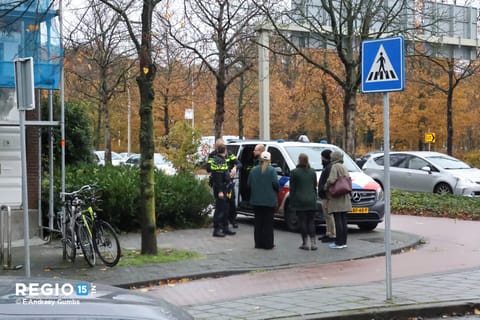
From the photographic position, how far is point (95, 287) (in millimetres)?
3154

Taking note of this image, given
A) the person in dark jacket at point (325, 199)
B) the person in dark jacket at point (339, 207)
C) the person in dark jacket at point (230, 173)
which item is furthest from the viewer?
the person in dark jacket at point (230, 173)

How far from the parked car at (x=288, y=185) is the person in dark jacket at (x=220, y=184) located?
5.24 feet

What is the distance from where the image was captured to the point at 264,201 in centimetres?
1138

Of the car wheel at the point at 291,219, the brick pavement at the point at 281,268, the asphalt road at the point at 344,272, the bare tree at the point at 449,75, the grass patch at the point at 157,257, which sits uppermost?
the bare tree at the point at 449,75

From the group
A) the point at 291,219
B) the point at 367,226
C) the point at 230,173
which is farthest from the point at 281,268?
the point at 367,226

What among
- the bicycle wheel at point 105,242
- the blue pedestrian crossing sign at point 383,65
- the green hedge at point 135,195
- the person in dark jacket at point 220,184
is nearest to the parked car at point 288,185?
the green hedge at point 135,195

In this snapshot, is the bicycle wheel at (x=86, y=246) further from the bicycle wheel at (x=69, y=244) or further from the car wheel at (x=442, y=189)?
the car wheel at (x=442, y=189)

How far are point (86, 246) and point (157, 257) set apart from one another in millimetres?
1171

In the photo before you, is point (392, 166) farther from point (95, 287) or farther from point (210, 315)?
point (95, 287)

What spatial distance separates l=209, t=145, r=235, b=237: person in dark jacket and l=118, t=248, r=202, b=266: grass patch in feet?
5.49

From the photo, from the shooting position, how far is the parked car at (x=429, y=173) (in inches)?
795

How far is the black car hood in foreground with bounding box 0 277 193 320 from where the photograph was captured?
252 centimetres

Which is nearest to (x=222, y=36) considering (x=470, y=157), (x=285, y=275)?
(x=285, y=275)

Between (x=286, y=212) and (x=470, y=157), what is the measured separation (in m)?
30.3
